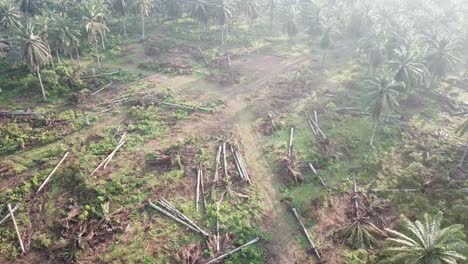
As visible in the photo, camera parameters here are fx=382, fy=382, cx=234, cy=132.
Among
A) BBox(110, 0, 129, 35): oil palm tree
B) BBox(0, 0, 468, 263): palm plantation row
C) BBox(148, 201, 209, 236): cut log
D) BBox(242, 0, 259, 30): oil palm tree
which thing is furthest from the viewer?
BBox(242, 0, 259, 30): oil palm tree

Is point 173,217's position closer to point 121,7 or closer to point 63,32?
point 63,32

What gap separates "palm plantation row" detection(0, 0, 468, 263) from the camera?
44.2 meters

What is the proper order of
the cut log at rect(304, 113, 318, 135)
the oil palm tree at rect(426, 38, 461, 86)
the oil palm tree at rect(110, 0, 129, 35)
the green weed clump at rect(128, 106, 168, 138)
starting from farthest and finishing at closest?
1. the oil palm tree at rect(110, 0, 129, 35)
2. the oil palm tree at rect(426, 38, 461, 86)
3. the cut log at rect(304, 113, 318, 135)
4. the green weed clump at rect(128, 106, 168, 138)

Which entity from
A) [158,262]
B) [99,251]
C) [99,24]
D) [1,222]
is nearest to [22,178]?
[1,222]

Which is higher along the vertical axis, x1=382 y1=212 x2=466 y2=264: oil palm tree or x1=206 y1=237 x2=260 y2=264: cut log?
x1=382 y1=212 x2=466 y2=264: oil palm tree

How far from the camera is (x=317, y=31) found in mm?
65750

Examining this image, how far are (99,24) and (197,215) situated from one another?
35.1 metres

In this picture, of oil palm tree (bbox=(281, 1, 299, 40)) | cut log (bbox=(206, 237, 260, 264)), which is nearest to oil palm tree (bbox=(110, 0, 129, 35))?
oil palm tree (bbox=(281, 1, 299, 40))

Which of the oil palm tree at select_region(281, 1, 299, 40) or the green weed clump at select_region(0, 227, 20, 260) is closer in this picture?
the green weed clump at select_region(0, 227, 20, 260)

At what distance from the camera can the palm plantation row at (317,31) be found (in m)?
44.2

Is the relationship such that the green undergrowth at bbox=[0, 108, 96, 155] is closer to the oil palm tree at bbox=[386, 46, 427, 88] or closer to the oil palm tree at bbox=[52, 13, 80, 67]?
the oil palm tree at bbox=[52, 13, 80, 67]

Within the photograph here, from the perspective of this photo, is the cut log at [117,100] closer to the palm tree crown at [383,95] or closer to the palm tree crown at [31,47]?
the palm tree crown at [31,47]

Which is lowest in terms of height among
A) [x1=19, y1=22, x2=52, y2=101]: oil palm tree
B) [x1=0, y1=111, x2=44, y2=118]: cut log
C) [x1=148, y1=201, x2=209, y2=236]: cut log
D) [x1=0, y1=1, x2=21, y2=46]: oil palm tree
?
[x1=148, y1=201, x2=209, y2=236]: cut log

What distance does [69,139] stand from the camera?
39.9 meters
